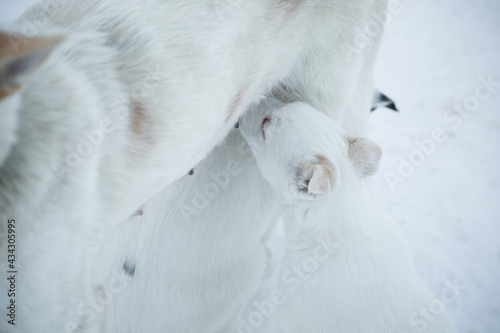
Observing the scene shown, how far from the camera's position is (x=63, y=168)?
83cm

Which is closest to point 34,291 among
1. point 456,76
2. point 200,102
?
point 200,102

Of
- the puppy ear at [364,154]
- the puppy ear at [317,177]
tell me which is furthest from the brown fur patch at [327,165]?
the puppy ear at [364,154]

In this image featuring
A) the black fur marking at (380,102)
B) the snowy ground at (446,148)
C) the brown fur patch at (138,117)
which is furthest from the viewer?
the black fur marking at (380,102)

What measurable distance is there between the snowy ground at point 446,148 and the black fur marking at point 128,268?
658mm

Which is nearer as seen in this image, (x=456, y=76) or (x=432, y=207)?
(x=432, y=207)

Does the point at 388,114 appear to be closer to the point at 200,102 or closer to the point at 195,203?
the point at 195,203

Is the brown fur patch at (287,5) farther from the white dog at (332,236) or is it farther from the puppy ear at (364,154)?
the puppy ear at (364,154)

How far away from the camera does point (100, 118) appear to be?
873 millimetres

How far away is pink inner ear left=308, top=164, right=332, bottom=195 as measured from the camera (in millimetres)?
1253

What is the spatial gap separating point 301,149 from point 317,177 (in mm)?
126

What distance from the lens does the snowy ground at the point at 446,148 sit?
76.3 inches

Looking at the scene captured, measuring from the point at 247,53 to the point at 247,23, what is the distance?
0.07m

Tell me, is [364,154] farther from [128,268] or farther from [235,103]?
[128,268]

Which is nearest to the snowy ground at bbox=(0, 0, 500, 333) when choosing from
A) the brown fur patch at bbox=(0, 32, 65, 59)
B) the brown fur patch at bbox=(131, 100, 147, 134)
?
the brown fur patch at bbox=(131, 100, 147, 134)
